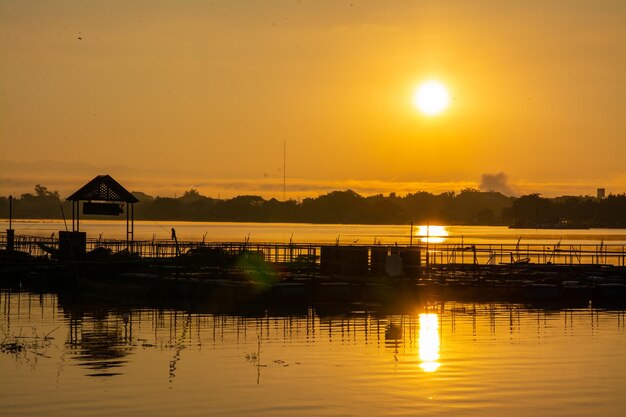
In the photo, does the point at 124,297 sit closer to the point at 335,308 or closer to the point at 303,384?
the point at 335,308

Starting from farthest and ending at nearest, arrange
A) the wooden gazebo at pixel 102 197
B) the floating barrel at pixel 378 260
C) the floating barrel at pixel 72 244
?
the wooden gazebo at pixel 102 197 → the floating barrel at pixel 72 244 → the floating barrel at pixel 378 260

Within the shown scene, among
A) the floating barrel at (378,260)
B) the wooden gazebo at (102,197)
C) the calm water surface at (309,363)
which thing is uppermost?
the wooden gazebo at (102,197)

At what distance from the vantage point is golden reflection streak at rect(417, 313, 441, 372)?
31.8 metres

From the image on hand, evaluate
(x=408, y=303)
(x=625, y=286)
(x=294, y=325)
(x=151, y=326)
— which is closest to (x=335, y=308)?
(x=408, y=303)

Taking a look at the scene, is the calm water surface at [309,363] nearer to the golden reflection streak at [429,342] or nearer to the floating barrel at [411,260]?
the golden reflection streak at [429,342]

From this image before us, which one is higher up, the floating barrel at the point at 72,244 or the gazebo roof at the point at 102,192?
the gazebo roof at the point at 102,192

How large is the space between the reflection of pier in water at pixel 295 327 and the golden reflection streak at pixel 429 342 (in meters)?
0.03

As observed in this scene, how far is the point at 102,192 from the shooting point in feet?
223

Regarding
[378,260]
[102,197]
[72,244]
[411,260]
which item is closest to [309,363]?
[411,260]

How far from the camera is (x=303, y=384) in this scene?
1101 inches

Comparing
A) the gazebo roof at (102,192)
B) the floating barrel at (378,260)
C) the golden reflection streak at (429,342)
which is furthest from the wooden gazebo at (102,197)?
the golden reflection streak at (429,342)

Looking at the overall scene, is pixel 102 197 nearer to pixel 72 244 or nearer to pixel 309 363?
pixel 72 244

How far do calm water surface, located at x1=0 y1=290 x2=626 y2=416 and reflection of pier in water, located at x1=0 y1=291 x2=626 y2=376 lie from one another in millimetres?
82

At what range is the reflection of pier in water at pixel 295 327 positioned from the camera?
115 feet
